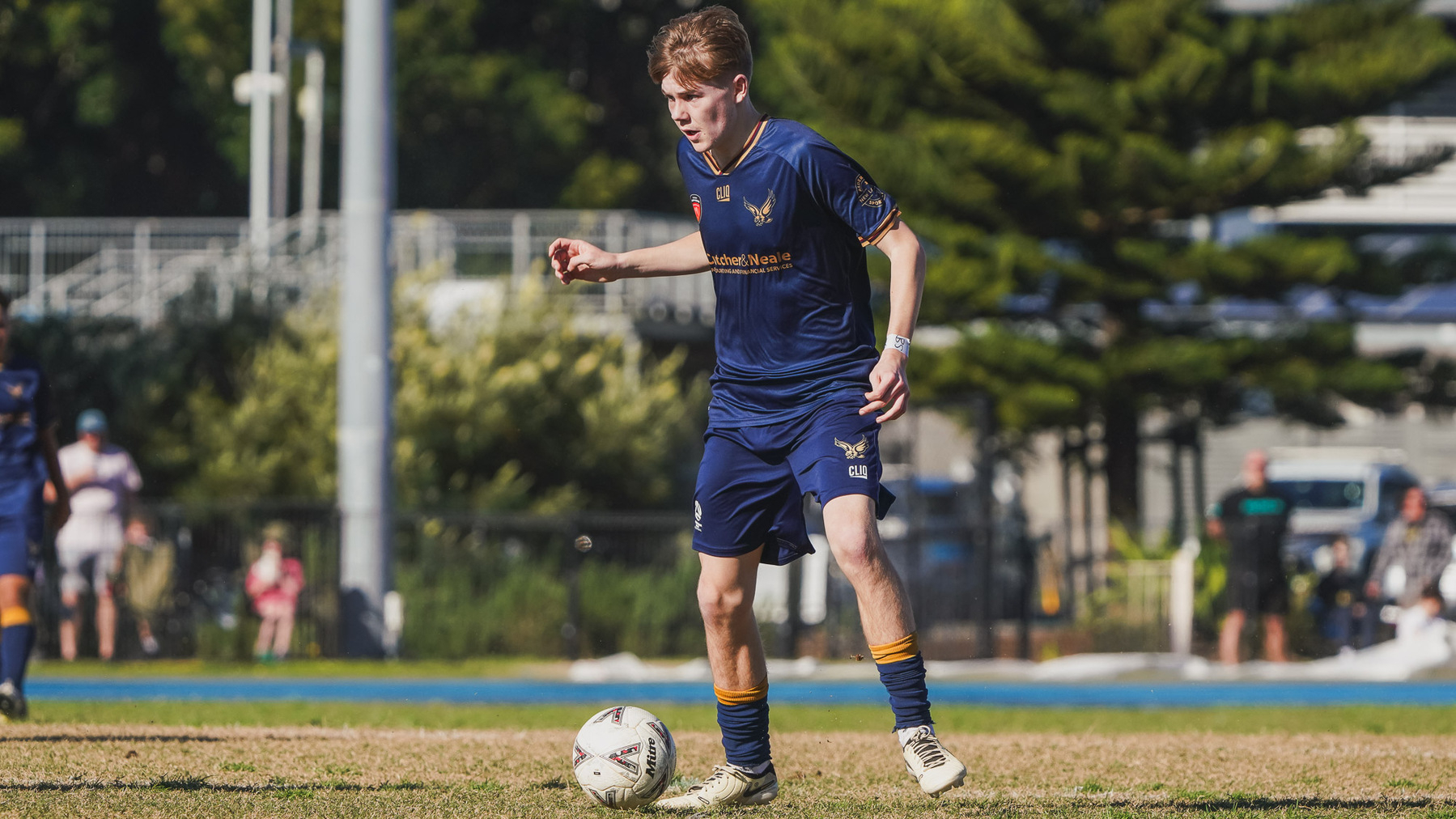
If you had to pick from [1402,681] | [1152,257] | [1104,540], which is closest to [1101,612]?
[1104,540]

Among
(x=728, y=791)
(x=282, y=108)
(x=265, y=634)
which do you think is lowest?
(x=265, y=634)

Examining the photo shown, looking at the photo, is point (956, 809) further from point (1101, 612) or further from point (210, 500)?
point (210, 500)

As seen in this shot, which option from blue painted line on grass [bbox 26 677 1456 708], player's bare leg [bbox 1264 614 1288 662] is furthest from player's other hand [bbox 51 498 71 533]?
player's bare leg [bbox 1264 614 1288 662]

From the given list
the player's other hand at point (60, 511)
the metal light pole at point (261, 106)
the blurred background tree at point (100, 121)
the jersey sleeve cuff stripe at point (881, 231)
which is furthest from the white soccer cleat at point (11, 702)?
the blurred background tree at point (100, 121)

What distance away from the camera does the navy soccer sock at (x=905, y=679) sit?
5062mm

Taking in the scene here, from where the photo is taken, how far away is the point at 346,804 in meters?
5.23

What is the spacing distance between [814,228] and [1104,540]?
13872 mm

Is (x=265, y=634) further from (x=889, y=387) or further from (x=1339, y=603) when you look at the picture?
(x=889, y=387)

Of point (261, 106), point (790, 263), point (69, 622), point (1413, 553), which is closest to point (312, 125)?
point (261, 106)

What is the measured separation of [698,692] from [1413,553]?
6.92 meters

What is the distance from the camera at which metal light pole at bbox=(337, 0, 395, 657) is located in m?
16.6

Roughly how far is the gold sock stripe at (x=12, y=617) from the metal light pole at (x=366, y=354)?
861 cm

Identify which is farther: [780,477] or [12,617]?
[12,617]

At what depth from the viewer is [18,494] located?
26.2 ft
